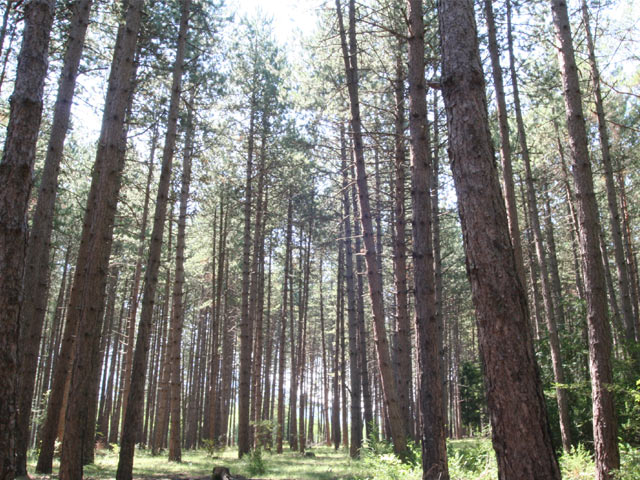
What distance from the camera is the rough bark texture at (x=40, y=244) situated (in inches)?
309

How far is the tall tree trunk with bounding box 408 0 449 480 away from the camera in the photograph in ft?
21.0

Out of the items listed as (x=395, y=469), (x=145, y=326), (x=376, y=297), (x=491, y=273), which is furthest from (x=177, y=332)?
(x=491, y=273)

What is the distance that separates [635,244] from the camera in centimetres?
2314

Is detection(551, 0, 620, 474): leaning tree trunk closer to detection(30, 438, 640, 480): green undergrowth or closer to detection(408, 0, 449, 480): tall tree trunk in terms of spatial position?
detection(30, 438, 640, 480): green undergrowth

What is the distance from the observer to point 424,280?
22.6 ft

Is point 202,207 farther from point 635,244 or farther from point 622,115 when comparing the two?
point 635,244

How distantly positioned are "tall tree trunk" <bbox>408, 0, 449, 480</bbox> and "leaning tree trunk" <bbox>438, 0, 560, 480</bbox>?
278cm

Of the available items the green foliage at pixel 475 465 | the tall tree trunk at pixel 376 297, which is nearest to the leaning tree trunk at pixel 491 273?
the green foliage at pixel 475 465

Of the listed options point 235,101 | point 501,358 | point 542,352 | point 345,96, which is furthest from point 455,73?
point 235,101

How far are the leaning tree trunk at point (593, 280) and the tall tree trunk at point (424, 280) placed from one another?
217 cm

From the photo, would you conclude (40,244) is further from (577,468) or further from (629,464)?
(577,468)

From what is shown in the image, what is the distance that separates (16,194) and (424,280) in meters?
5.34

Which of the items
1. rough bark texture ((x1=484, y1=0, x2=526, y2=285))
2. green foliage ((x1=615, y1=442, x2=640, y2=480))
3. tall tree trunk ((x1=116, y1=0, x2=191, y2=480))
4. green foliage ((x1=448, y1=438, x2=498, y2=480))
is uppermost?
rough bark texture ((x1=484, y1=0, x2=526, y2=285))

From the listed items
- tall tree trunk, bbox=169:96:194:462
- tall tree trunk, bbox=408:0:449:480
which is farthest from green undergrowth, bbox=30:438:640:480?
tall tree trunk, bbox=408:0:449:480
